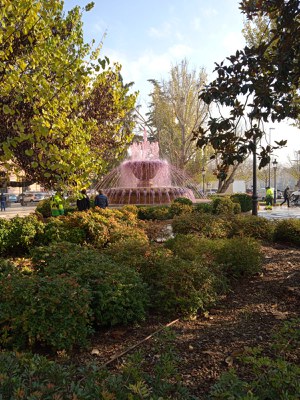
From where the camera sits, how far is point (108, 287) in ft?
12.1

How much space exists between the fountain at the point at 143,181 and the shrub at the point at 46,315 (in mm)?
14956

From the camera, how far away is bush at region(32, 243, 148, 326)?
3611 mm

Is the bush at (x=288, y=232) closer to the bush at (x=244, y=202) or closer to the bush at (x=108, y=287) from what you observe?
the bush at (x=108, y=287)

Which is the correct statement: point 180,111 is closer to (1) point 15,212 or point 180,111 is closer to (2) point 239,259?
(1) point 15,212

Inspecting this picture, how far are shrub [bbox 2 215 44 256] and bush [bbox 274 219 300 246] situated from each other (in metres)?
5.81

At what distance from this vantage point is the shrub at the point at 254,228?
9203mm

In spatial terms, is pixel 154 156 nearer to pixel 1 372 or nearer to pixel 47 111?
pixel 47 111

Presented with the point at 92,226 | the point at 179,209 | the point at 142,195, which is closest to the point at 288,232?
the point at 92,226

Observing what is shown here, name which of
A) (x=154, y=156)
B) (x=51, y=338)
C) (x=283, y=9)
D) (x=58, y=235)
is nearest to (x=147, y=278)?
(x=51, y=338)

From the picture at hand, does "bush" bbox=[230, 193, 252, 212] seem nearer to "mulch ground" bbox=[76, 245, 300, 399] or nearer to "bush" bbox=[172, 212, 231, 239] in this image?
"bush" bbox=[172, 212, 231, 239]

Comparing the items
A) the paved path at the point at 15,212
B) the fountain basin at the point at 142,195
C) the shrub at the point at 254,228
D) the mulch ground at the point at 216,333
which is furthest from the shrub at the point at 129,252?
the paved path at the point at 15,212

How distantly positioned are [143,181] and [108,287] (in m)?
16.2

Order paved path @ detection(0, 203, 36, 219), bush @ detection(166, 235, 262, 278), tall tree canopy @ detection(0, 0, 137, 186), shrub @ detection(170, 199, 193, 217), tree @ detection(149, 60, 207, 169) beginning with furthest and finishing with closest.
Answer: tree @ detection(149, 60, 207, 169)
paved path @ detection(0, 203, 36, 219)
shrub @ detection(170, 199, 193, 217)
bush @ detection(166, 235, 262, 278)
tall tree canopy @ detection(0, 0, 137, 186)

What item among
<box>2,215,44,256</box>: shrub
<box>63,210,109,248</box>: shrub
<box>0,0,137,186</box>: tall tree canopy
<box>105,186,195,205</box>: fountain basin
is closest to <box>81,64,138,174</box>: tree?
<box>63,210,109,248</box>: shrub
